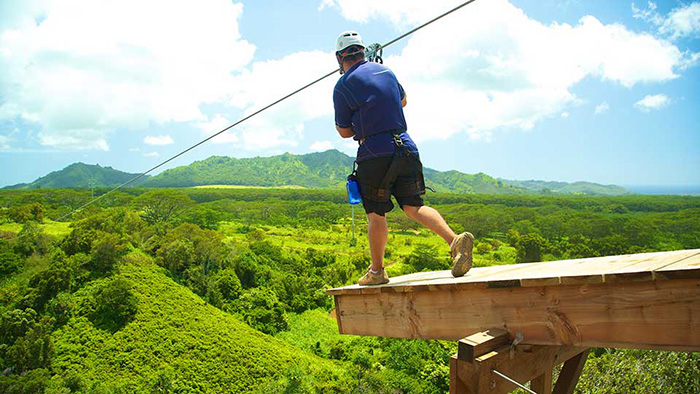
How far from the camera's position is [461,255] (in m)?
2.23

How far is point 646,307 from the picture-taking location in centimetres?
123

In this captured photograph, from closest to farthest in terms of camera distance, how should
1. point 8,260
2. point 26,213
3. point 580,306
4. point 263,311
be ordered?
point 580,306 → point 8,260 → point 263,311 → point 26,213

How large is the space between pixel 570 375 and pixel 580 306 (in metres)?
1.06

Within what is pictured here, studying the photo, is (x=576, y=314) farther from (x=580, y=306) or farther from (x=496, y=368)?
(x=496, y=368)

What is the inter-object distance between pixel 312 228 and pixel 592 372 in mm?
57970

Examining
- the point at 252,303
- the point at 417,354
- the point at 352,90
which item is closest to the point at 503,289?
the point at 352,90

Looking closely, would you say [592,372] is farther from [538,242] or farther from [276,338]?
[538,242]

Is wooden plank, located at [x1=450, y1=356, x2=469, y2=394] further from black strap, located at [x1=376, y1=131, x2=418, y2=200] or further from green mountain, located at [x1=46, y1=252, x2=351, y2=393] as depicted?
green mountain, located at [x1=46, y1=252, x2=351, y2=393]

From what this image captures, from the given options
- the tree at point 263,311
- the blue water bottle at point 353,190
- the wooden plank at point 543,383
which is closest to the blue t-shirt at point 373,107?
the blue water bottle at point 353,190

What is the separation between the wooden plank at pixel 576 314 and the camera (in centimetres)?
118

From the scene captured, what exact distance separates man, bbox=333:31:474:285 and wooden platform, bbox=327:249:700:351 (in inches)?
21.4

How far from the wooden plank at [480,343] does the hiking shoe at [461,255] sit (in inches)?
25.7

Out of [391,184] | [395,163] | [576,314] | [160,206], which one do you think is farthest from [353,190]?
[160,206]

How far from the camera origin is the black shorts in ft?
8.09
